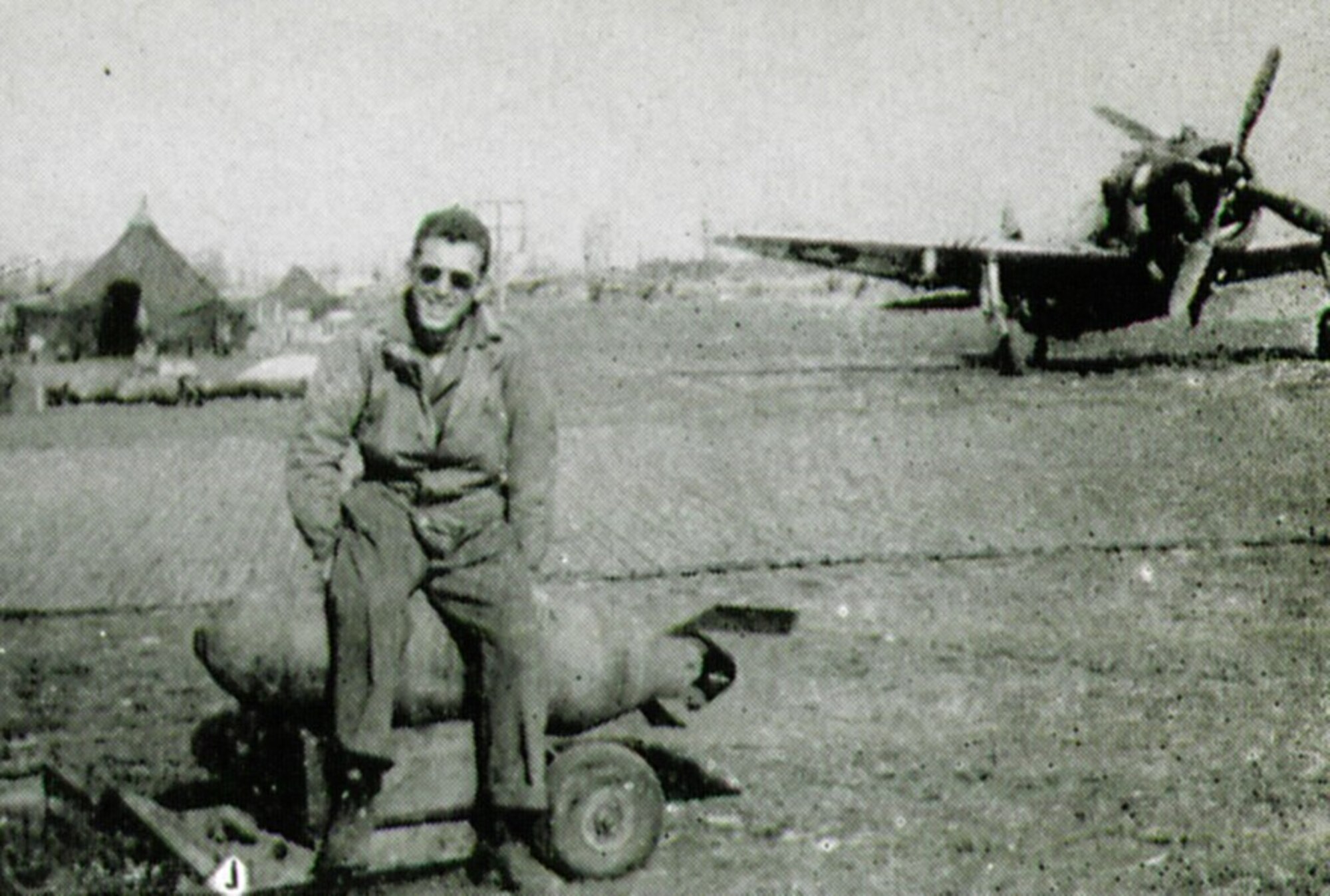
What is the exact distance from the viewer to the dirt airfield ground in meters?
4.98

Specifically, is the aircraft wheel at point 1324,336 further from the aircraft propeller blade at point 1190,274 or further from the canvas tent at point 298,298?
the canvas tent at point 298,298

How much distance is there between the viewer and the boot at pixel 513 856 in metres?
4.39

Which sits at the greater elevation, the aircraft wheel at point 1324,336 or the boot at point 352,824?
the boot at point 352,824

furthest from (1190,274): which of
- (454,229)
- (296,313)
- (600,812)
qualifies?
(296,313)

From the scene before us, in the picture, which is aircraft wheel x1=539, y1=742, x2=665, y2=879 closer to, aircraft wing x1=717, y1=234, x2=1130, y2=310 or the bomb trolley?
the bomb trolley

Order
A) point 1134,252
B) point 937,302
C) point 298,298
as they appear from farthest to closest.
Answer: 1. point 298,298
2. point 937,302
3. point 1134,252

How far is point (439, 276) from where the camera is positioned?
4.28 metres

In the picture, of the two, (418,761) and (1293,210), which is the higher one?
(1293,210)

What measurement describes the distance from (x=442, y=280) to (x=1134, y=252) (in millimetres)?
22088

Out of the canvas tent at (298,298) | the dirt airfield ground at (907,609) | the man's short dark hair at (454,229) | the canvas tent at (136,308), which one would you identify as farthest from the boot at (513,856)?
the canvas tent at (298,298)

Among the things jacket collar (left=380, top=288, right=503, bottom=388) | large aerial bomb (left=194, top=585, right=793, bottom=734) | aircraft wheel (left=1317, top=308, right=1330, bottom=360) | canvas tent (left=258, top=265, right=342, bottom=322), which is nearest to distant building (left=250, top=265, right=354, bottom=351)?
canvas tent (left=258, top=265, right=342, bottom=322)

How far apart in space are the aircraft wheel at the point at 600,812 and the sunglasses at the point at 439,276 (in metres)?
1.70

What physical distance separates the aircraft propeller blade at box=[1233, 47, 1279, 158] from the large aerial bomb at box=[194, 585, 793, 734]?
20.5m

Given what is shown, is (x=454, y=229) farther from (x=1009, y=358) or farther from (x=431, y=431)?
(x=1009, y=358)
